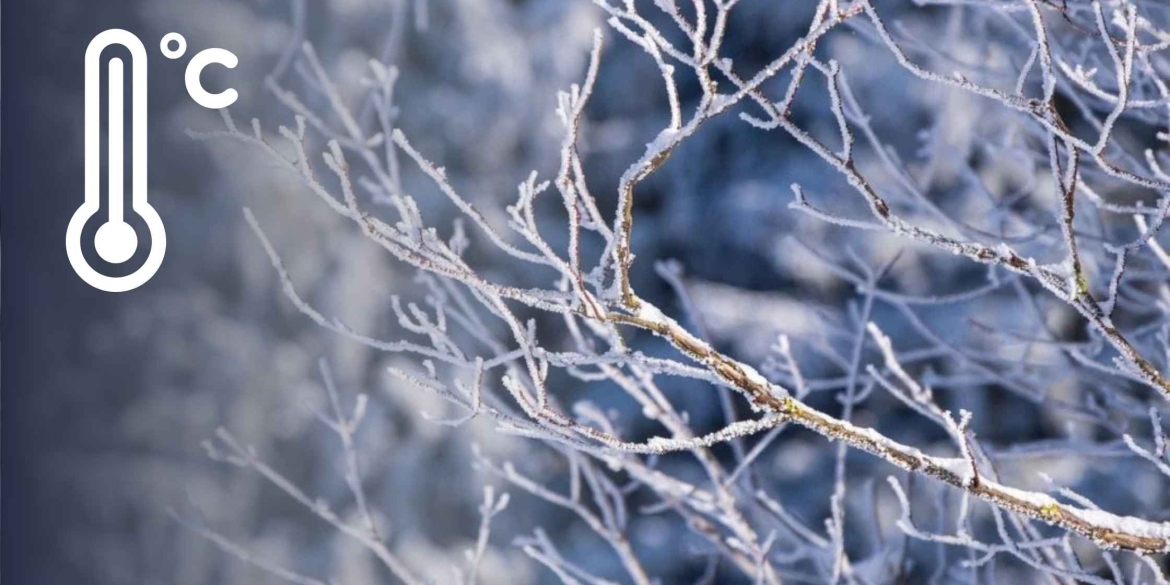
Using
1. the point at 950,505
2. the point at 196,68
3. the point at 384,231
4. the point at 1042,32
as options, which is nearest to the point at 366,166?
the point at 196,68

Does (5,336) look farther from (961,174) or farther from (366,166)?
(961,174)

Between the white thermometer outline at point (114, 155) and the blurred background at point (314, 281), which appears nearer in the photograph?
the blurred background at point (314, 281)

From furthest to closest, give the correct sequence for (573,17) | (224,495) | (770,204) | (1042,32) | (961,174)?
(224,495), (573,17), (770,204), (961,174), (1042,32)

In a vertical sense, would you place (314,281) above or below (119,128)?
below

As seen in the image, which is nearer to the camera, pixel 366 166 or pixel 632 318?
pixel 632 318

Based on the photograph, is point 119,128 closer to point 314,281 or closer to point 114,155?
point 114,155

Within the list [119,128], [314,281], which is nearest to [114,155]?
[119,128]
